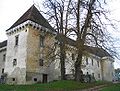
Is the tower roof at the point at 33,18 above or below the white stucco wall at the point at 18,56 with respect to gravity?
above

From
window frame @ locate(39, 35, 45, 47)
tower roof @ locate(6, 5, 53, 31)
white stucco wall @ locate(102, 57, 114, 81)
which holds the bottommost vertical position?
white stucco wall @ locate(102, 57, 114, 81)

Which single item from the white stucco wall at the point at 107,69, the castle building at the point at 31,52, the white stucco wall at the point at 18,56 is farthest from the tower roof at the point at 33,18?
the white stucco wall at the point at 107,69

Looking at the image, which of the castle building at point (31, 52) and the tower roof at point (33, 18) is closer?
the castle building at point (31, 52)

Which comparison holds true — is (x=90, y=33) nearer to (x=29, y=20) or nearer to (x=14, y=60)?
(x=29, y=20)

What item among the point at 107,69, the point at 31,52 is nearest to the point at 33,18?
the point at 31,52

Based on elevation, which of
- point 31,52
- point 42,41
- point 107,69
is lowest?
point 107,69

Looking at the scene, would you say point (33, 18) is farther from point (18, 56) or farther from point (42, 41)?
point (18, 56)

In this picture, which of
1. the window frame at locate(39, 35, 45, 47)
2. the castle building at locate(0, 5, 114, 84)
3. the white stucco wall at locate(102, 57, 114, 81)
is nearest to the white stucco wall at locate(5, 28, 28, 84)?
the castle building at locate(0, 5, 114, 84)

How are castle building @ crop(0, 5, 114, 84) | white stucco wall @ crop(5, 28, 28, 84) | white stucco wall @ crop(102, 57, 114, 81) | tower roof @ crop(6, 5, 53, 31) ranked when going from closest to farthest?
white stucco wall @ crop(5, 28, 28, 84) < castle building @ crop(0, 5, 114, 84) < tower roof @ crop(6, 5, 53, 31) < white stucco wall @ crop(102, 57, 114, 81)

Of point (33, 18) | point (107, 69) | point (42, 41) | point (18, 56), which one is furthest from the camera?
point (107, 69)

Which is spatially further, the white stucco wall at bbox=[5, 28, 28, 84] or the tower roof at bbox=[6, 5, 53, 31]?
the tower roof at bbox=[6, 5, 53, 31]

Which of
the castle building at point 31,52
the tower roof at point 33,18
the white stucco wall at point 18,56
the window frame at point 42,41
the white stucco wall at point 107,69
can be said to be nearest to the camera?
the white stucco wall at point 18,56

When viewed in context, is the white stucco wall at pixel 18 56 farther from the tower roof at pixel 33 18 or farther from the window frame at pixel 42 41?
the window frame at pixel 42 41

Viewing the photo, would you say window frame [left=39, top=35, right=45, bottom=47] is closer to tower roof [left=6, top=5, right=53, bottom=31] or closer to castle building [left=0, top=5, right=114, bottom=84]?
castle building [left=0, top=5, right=114, bottom=84]
